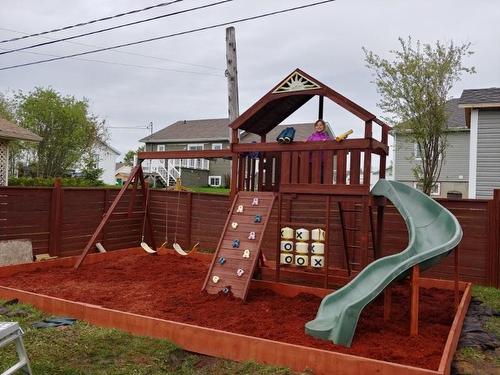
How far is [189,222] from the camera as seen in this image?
10.8m

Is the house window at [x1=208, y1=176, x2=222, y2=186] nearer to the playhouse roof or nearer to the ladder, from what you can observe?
the playhouse roof

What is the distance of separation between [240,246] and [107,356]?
2.62m

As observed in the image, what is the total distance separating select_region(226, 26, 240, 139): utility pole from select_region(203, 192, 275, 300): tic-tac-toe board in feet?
12.1

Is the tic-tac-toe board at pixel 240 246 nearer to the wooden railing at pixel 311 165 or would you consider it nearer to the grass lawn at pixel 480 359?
the wooden railing at pixel 311 165

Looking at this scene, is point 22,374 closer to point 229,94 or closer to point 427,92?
point 229,94

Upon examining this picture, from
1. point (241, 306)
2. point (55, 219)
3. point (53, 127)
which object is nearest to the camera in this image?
point (241, 306)

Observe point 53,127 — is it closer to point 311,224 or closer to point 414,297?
point 311,224

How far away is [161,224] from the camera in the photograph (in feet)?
37.0

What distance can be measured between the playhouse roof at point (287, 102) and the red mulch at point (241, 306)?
A: 2.63 m


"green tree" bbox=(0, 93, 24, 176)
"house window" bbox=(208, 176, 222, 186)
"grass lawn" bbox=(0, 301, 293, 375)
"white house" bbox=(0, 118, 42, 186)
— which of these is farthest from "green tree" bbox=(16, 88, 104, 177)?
"grass lawn" bbox=(0, 301, 293, 375)

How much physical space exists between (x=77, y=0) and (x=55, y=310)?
8.33 meters

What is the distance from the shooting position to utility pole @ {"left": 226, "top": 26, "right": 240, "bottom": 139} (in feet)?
33.4

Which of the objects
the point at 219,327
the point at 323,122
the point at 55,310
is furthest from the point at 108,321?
the point at 323,122

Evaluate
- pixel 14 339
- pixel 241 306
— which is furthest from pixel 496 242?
pixel 14 339
